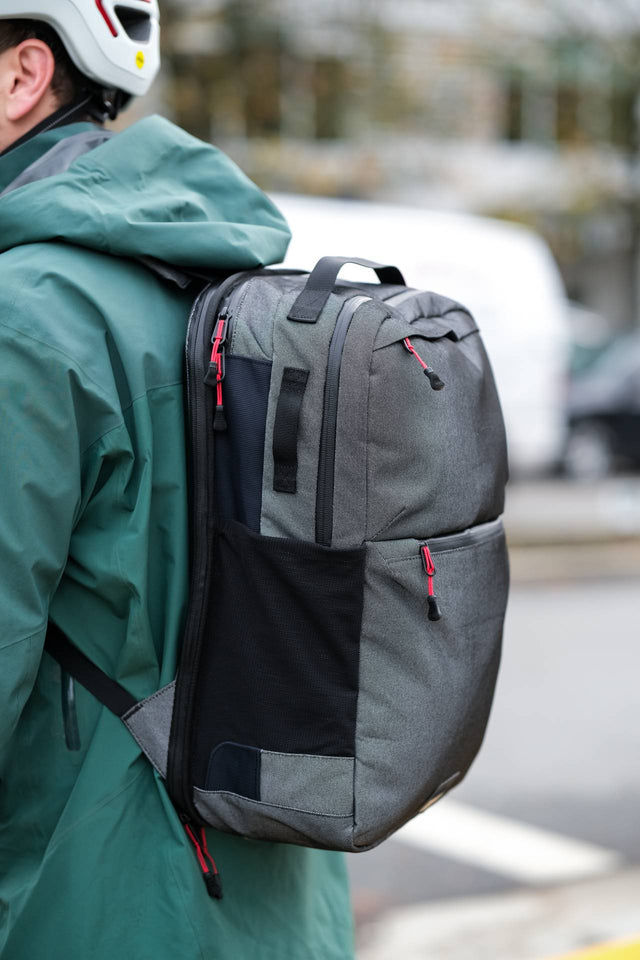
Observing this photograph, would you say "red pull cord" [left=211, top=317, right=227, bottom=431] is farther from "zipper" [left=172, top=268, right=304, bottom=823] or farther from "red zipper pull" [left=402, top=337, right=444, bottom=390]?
"red zipper pull" [left=402, top=337, right=444, bottom=390]

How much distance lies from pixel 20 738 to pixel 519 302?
10970 mm

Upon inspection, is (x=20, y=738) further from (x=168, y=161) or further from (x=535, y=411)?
(x=535, y=411)

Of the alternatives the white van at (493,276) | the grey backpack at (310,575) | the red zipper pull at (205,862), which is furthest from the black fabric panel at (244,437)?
the white van at (493,276)

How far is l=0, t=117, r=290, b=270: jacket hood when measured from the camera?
1.53 meters

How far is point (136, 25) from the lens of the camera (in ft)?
6.20

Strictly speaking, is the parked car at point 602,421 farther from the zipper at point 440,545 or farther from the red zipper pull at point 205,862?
the red zipper pull at point 205,862

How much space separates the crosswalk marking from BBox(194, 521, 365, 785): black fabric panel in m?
2.68

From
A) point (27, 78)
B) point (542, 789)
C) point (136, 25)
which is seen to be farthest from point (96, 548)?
point (542, 789)

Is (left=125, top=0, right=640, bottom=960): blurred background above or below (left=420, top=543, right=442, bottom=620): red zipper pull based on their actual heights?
below

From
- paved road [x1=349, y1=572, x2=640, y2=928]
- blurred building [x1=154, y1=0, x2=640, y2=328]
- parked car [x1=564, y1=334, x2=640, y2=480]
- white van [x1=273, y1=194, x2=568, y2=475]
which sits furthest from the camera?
blurred building [x1=154, y1=0, x2=640, y2=328]

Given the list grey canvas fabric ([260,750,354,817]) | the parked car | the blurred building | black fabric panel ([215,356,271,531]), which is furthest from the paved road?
the blurred building

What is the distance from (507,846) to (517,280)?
28.6 ft

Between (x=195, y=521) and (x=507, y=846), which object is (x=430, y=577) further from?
(x=507, y=846)

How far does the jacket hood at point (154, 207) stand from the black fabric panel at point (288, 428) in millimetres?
219
